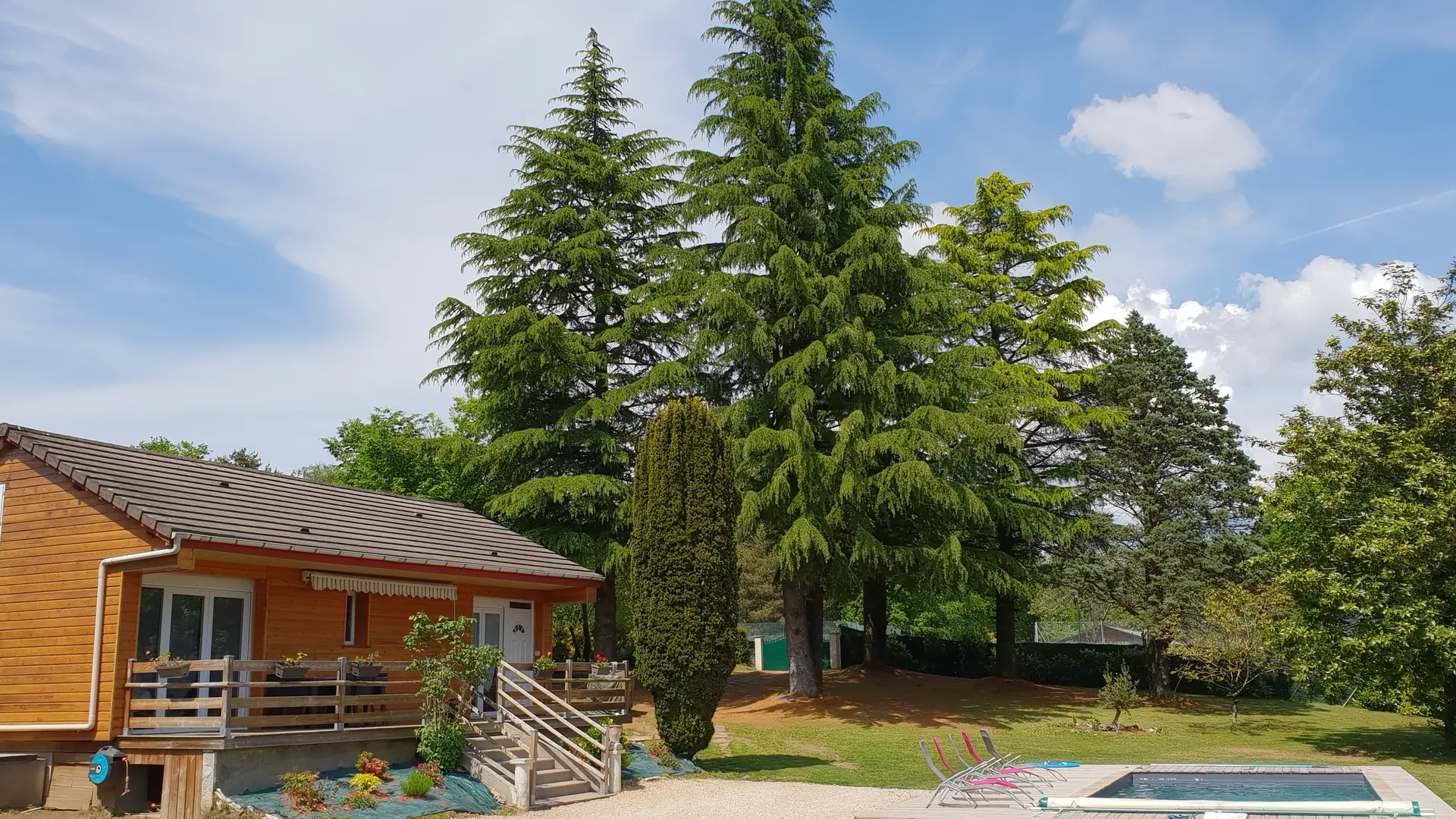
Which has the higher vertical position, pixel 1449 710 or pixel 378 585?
pixel 378 585

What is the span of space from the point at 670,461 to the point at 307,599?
261 inches

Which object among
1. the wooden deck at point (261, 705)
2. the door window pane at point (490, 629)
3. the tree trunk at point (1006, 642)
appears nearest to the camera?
the wooden deck at point (261, 705)

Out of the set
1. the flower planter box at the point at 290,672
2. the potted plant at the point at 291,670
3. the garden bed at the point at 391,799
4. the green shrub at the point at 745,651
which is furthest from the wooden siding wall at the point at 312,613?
the green shrub at the point at 745,651

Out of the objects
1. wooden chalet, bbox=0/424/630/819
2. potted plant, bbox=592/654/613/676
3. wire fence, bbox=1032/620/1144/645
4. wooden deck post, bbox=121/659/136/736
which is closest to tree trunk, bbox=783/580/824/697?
potted plant, bbox=592/654/613/676

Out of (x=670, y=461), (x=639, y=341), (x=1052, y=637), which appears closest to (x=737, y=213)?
(x=639, y=341)

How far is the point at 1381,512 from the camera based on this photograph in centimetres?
2164

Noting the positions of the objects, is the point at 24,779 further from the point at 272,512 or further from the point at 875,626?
the point at 875,626

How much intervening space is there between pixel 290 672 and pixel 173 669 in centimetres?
159

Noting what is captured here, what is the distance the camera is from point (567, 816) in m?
14.7

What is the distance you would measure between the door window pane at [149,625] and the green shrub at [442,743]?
4165mm

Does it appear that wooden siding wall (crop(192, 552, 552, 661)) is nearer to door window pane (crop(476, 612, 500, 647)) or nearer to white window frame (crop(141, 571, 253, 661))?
white window frame (crop(141, 571, 253, 661))

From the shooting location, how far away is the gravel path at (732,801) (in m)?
14.6

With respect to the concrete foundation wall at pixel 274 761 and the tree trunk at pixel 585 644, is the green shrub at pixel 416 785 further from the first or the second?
the tree trunk at pixel 585 644

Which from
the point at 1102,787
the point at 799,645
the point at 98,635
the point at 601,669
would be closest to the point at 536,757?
the point at 601,669
